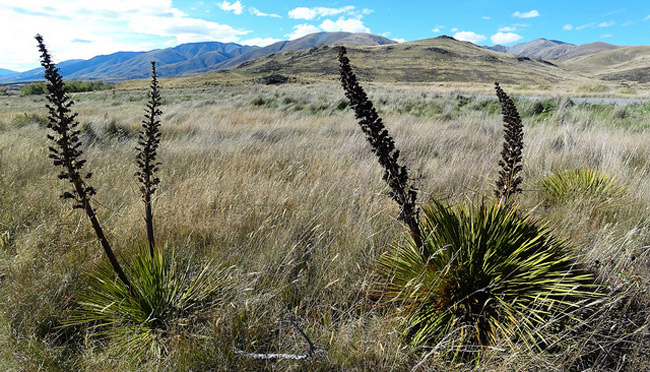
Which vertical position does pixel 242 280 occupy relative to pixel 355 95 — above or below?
below

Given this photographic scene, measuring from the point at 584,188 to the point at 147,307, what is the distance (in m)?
3.98

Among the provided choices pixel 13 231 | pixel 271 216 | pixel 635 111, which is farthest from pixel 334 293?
pixel 635 111

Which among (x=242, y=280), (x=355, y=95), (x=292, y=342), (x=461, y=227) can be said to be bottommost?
(x=292, y=342)

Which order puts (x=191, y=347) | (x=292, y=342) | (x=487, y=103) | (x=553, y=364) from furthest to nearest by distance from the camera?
(x=487, y=103) < (x=292, y=342) < (x=191, y=347) < (x=553, y=364)

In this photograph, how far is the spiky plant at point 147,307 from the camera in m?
1.78

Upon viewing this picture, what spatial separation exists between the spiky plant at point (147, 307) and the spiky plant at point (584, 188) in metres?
3.44

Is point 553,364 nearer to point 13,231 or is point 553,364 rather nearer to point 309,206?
point 309,206

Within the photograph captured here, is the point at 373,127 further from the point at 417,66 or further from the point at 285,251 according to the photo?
the point at 417,66

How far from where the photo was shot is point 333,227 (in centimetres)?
291

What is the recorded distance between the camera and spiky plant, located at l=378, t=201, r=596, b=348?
67.5 inches

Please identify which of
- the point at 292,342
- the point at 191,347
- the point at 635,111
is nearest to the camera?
the point at 191,347

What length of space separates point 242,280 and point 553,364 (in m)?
1.78

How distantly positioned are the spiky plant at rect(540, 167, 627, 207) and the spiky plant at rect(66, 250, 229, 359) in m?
3.44

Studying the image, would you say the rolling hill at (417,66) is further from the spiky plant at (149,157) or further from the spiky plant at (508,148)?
the spiky plant at (149,157)
